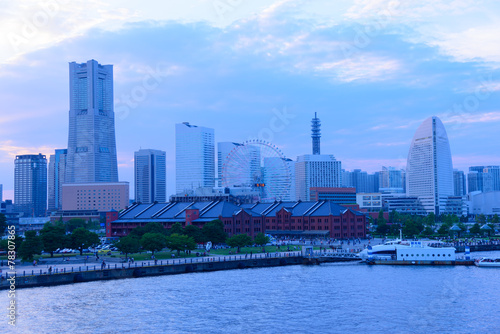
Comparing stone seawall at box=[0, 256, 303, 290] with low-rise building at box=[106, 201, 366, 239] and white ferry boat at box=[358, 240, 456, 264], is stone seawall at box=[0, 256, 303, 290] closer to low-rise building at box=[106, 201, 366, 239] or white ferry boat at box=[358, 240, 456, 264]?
white ferry boat at box=[358, 240, 456, 264]

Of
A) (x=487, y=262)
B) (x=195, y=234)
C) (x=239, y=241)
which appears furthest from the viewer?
(x=195, y=234)

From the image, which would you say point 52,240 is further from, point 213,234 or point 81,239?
point 213,234

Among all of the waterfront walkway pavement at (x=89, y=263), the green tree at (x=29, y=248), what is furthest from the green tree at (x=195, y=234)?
the green tree at (x=29, y=248)

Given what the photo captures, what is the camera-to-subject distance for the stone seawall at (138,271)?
76.9 metres

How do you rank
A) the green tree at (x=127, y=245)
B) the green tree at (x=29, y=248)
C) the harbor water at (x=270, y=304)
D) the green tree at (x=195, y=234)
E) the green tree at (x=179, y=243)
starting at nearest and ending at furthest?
the harbor water at (x=270, y=304), the green tree at (x=29, y=248), the green tree at (x=127, y=245), the green tree at (x=179, y=243), the green tree at (x=195, y=234)

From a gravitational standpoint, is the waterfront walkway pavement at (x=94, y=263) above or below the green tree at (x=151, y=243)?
below

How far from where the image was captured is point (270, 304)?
65062mm

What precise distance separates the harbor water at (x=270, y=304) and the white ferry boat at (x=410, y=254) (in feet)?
39.4

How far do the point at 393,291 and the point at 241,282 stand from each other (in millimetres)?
20229

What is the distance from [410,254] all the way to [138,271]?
4542 centimetres

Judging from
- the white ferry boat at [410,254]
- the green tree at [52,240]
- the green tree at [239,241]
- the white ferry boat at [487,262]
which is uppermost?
the green tree at [52,240]

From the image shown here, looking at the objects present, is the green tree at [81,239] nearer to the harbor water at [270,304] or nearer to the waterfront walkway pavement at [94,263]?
the waterfront walkway pavement at [94,263]

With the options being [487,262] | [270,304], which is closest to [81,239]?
[270,304]

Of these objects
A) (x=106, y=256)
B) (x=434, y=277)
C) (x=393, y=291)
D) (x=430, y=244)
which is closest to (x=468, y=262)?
(x=430, y=244)
